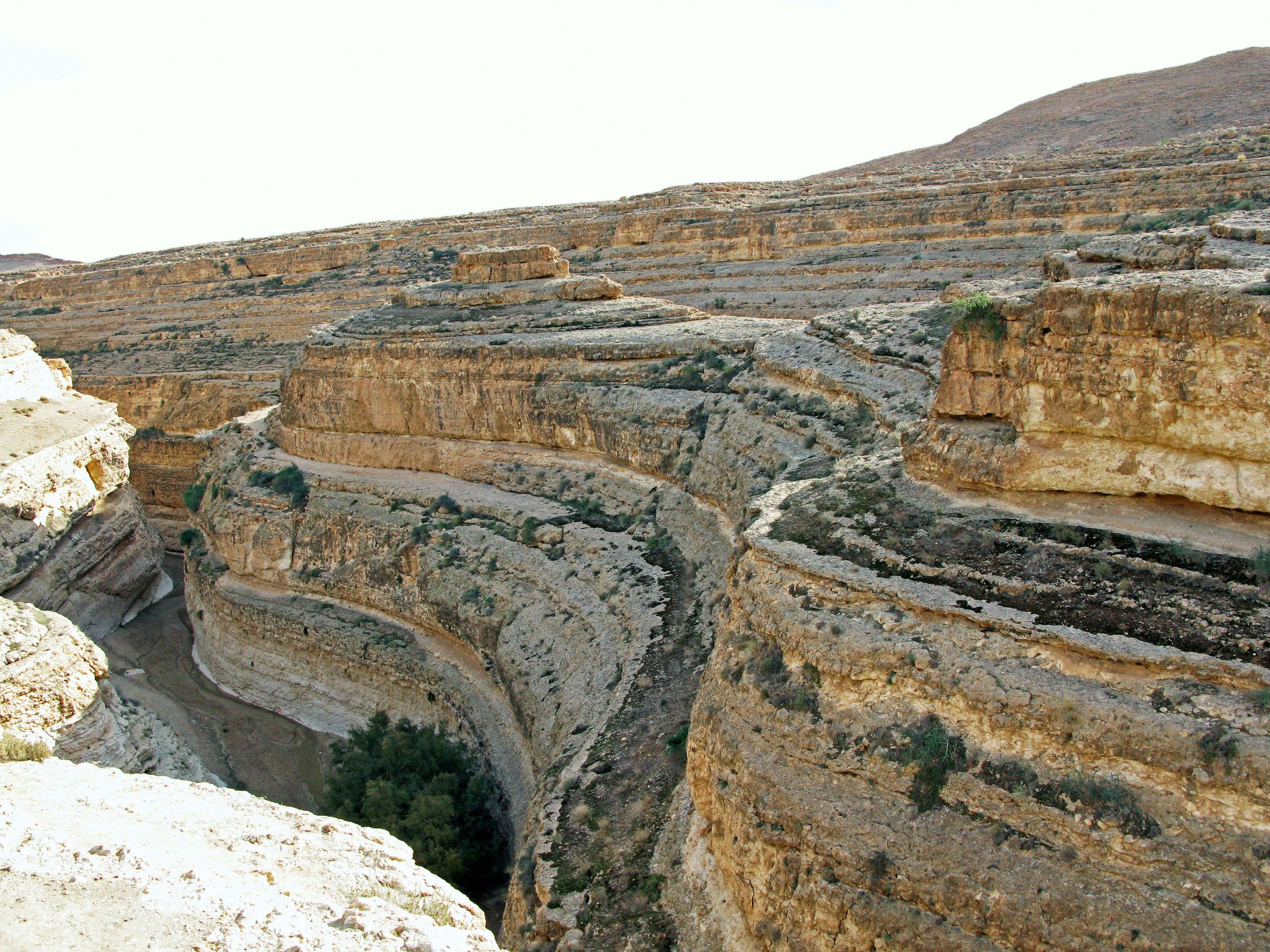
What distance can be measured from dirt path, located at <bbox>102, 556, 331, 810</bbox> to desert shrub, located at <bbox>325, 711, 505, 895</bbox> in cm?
171

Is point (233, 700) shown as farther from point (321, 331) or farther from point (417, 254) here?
point (417, 254)

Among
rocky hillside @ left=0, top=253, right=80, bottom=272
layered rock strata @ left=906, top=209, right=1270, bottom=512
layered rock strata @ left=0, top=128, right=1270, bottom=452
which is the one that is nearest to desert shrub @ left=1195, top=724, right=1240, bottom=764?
layered rock strata @ left=906, top=209, right=1270, bottom=512

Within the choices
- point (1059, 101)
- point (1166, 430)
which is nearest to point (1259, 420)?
point (1166, 430)

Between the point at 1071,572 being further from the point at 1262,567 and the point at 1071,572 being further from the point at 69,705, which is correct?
Result: the point at 69,705

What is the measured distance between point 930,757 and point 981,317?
5.68 meters

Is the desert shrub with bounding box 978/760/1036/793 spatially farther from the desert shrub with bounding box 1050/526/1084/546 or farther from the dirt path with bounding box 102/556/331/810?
the dirt path with bounding box 102/556/331/810

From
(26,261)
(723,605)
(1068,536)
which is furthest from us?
(26,261)

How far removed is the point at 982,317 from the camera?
39.7 ft

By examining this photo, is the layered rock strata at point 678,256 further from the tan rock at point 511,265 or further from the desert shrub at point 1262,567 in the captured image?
the desert shrub at point 1262,567

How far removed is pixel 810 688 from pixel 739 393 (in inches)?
480

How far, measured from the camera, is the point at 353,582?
2439 cm

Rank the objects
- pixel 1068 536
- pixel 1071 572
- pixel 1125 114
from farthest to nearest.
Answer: pixel 1125 114 → pixel 1068 536 → pixel 1071 572

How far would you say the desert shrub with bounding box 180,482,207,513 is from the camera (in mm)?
30406

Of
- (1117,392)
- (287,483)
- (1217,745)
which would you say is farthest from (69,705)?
(1217,745)
